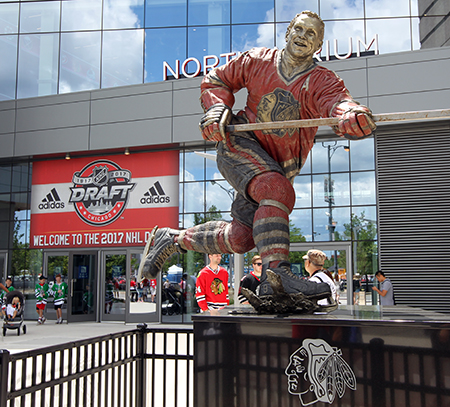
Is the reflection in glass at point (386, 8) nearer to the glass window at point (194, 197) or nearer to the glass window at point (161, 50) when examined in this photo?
the glass window at point (161, 50)

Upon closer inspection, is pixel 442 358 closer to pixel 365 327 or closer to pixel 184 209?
pixel 365 327

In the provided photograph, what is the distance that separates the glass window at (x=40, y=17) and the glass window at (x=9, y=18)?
0.22 m

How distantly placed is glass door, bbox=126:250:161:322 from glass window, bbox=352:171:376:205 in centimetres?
620

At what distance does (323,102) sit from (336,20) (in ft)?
43.9

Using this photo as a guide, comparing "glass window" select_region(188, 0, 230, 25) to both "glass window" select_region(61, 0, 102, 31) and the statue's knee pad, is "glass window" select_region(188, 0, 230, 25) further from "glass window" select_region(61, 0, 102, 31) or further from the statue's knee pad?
the statue's knee pad

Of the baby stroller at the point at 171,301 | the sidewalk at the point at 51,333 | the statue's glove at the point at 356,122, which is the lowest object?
the sidewalk at the point at 51,333

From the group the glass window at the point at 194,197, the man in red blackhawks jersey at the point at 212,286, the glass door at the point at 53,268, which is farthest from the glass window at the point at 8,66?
the man in red blackhawks jersey at the point at 212,286

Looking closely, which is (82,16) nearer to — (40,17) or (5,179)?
(40,17)

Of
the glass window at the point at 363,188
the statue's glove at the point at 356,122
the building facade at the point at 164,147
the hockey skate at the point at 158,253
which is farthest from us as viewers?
the glass window at the point at 363,188

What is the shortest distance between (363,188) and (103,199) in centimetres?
799

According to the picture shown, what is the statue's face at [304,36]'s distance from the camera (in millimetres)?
2393

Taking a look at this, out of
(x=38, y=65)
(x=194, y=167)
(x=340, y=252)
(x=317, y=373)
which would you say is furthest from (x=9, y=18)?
(x=317, y=373)

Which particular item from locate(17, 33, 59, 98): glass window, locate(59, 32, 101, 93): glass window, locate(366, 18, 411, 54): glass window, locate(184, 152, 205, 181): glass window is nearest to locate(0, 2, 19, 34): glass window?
locate(17, 33, 59, 98): glass window

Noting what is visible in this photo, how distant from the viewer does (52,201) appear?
15.2 meters
